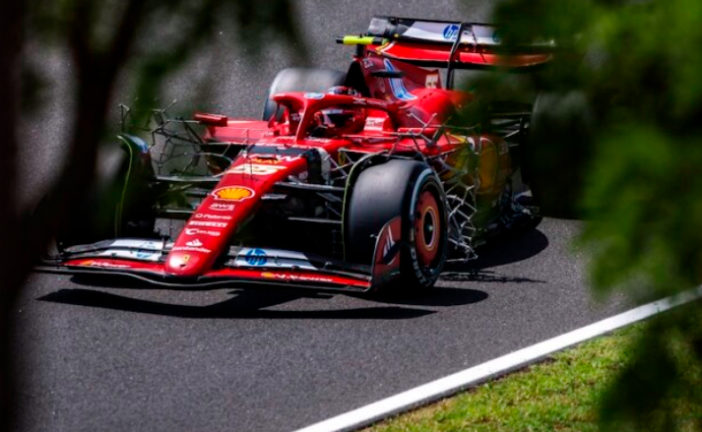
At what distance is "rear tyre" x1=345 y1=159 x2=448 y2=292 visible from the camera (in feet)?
26.8

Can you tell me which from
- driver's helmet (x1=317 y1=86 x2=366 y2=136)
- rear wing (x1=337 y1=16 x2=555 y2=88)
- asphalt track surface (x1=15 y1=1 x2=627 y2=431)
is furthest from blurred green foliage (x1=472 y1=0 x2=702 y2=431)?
rear wing (x1=337 y1=16 x2=555 y2=88)

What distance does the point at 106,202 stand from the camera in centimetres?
204

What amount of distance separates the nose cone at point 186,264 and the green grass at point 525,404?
1.99m

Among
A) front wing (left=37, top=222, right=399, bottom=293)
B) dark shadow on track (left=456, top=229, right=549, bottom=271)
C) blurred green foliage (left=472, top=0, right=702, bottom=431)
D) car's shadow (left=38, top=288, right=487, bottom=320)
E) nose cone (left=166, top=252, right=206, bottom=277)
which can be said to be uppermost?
blurred green foliage (left=472, top=0, right=702, bottom=431)

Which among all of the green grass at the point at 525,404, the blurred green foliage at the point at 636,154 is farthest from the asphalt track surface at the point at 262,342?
the blurred green foliage at the point at 636,154

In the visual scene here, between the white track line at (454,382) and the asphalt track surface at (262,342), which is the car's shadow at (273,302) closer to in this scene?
the asphalt track surface at (262,342)

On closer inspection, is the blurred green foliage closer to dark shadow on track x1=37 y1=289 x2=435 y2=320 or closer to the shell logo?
dark shadow on track x1=37 y1=289 x2=435 y2=320

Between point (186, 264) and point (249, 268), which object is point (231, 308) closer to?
point (249, 268)

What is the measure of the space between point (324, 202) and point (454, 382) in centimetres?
231

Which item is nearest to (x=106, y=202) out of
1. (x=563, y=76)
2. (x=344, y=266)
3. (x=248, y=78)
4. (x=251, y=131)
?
(x=248, y=78)

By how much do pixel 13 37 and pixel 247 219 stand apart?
6.56m

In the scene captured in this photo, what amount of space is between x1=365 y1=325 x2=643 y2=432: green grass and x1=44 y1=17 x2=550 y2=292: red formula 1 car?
930 millimetres

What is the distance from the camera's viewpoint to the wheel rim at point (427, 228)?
8.40 m

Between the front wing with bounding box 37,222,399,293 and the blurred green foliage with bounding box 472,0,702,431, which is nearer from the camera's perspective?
the blurred green foliage with bounding box 472,0,702,431
